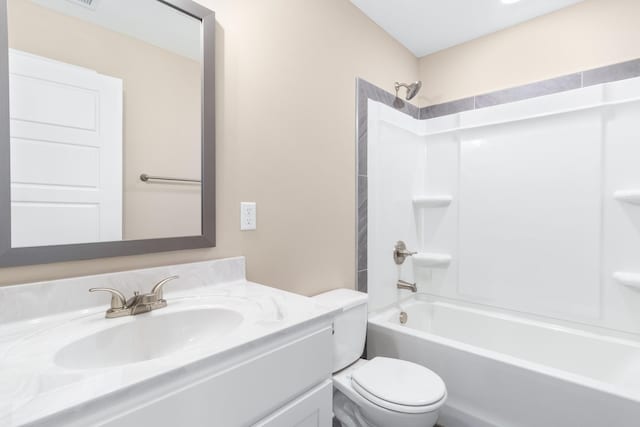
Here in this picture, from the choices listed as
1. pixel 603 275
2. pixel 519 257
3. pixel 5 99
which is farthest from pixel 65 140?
pixel 603 275

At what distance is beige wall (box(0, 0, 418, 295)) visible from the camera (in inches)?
A: 52.5

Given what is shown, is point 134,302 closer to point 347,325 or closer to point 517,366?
point 347,325

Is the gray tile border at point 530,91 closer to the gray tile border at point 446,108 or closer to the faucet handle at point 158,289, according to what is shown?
the gray tile border at point 446,108

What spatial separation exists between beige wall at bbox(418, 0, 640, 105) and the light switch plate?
74.1 inches


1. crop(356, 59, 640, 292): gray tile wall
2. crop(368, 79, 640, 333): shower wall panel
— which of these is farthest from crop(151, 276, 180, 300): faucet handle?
crop(368, 79, 640, 333): shower wall panel

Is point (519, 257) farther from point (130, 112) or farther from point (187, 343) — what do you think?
point (130, 112)

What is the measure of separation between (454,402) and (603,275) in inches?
45.4

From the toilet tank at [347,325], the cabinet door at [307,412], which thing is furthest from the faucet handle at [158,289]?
the toilet tank at [347,325]

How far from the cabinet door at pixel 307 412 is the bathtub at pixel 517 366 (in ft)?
3.01

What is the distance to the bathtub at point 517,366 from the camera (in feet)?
4.18

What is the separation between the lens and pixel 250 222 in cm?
142

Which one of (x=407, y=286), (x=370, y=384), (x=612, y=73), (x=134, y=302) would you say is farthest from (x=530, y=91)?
(x=134, y=302)

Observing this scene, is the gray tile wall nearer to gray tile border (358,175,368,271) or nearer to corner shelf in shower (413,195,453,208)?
gray tile border (358,175,368,271)

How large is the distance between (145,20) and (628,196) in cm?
243
